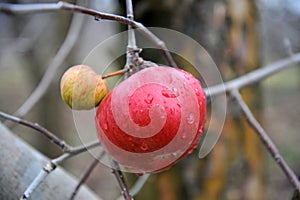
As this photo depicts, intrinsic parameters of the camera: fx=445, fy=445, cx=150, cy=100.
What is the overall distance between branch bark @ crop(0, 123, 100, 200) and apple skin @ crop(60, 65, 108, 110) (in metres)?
0.15

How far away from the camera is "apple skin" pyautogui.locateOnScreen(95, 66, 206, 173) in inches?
16.5

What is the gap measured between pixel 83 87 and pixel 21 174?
0.18 metres

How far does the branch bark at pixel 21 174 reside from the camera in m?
0.55

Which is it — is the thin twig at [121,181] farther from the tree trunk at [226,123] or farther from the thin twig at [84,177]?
the tree trunk at [226,123]

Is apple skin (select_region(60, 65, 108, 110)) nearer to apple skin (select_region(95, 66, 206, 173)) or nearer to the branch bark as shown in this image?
apple skin (select_region(95, 66, 206, 173))

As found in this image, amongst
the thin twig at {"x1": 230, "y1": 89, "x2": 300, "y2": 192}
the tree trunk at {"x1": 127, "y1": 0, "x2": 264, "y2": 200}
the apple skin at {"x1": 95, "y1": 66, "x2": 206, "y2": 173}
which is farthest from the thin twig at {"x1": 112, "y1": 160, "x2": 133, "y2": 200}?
the tree trunk at {"x1": 127, "y1": 0, "x2": 264, "y2": 200}

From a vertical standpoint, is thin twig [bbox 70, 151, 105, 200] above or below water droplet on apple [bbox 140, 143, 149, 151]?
below

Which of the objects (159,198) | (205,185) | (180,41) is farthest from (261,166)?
(180,41)

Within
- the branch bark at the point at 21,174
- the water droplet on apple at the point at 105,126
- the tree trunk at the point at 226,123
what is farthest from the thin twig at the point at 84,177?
the tree trunk at the point at 226,123

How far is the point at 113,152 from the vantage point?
1.48 feet

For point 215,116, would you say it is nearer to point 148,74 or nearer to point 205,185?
point 205,185

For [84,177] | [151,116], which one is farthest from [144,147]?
[84,177]

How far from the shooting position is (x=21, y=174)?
1.87ft

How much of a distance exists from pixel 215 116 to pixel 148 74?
0.80 meters
